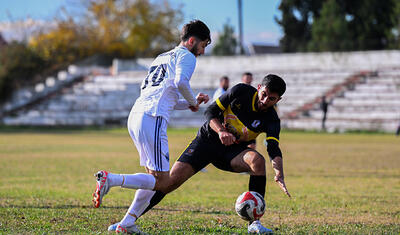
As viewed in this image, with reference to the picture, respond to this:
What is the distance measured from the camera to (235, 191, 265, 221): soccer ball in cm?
640

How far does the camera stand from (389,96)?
34.8m

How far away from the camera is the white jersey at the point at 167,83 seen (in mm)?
6016

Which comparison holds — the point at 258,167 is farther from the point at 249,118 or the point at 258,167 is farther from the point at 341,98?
the point at 341,98

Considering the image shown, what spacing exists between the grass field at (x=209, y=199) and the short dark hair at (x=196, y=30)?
6.76ft

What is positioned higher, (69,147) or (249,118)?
(249,118)

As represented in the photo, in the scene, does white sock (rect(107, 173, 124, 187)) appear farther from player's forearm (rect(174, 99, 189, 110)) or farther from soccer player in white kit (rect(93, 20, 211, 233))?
player's forearm (rect(174, 99, 189, 110))

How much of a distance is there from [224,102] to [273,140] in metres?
0.71

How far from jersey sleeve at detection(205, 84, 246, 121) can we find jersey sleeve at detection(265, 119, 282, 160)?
49cm

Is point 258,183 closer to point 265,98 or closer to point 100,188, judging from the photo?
point 265,98

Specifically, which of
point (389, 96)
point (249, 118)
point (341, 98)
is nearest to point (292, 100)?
point (341, 98)

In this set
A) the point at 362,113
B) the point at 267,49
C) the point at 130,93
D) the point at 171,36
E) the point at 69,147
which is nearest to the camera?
the point at 69,147

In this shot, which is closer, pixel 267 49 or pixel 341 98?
pixel 341 98

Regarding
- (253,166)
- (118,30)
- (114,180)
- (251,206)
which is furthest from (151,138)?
(118,30)

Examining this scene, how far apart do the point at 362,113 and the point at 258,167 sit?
29465 millimetres
